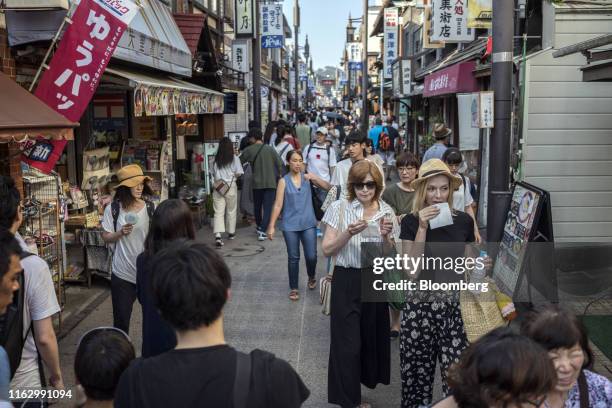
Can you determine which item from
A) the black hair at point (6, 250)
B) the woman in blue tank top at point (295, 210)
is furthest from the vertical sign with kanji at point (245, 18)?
the black hair at point (6, 250)

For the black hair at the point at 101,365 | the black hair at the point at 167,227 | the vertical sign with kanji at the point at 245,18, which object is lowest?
the black hair at the point at 101,365

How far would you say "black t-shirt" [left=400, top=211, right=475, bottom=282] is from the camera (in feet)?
14.5

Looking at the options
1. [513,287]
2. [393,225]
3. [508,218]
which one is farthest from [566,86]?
[393,225]

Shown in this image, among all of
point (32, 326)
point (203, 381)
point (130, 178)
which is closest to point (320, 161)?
point (130, 178)

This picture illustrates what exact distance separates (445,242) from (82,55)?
380 cm

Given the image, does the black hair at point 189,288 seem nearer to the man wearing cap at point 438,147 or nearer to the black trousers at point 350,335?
the black trousers at point 350,335

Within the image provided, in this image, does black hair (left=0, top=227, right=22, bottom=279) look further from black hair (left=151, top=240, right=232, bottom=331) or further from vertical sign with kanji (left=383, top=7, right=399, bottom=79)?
vertical sign with kanji (left=383, top=7, right=399, bottom=79)

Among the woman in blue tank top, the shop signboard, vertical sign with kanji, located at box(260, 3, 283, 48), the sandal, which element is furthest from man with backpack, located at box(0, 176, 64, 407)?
vertical sign with kanji, located at box(260, 3, 283, 48)

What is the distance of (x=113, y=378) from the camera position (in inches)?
107

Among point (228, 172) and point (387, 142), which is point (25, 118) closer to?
point (228, 172)

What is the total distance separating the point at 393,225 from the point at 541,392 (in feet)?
9.32

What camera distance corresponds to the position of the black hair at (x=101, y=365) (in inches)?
106

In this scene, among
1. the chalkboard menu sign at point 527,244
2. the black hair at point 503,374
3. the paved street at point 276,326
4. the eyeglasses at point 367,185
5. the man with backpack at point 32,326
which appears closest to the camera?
the black hair at point 503,374

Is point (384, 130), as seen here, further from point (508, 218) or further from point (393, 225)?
point (393, 225)
